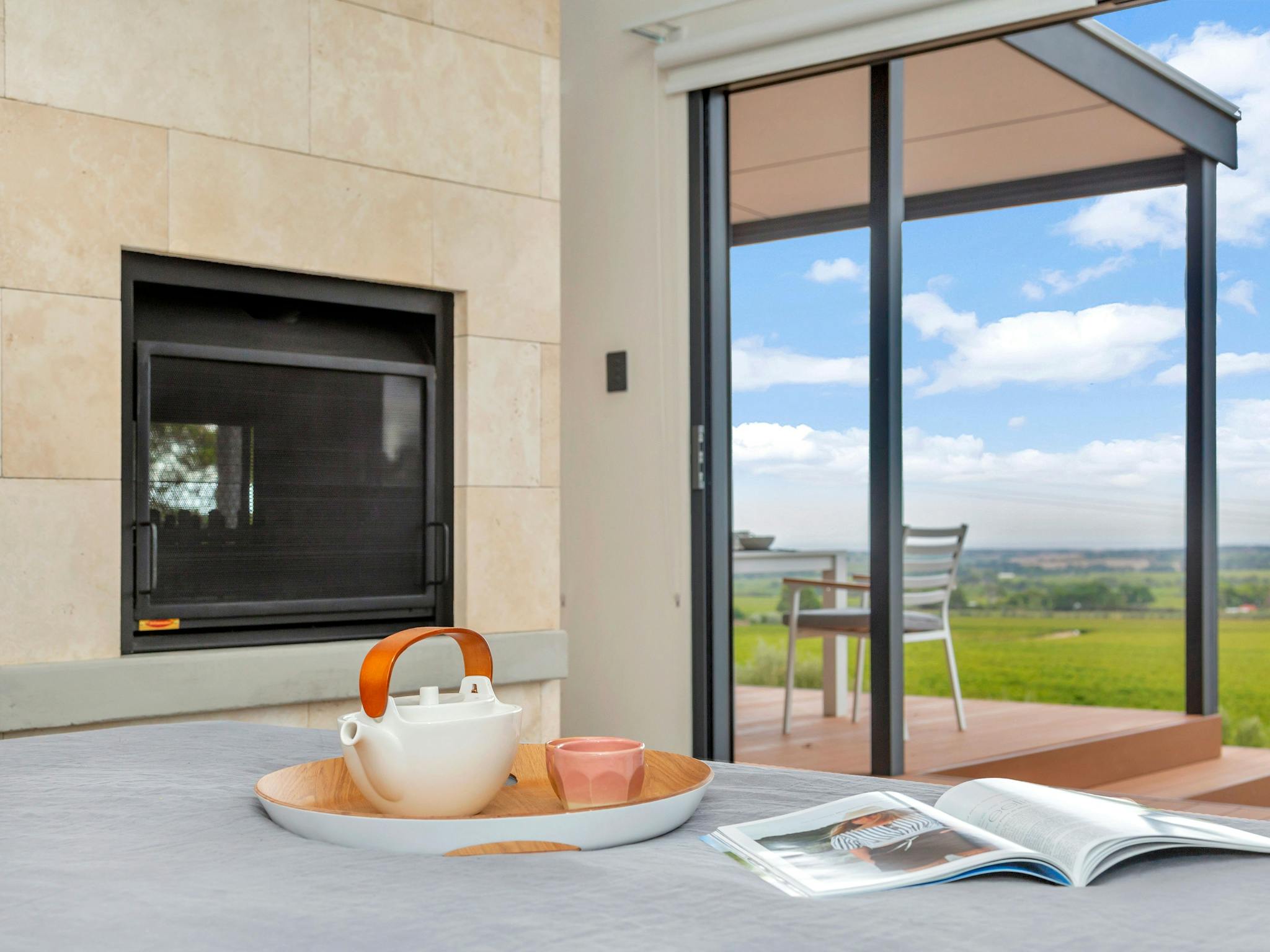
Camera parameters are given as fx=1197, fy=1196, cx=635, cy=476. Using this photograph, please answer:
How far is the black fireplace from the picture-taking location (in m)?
2.59

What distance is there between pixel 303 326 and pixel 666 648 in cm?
143

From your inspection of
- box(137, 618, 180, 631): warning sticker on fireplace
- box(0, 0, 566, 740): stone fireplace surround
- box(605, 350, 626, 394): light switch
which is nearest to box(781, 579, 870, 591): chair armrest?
box(605, 350, 626, 394): light switch

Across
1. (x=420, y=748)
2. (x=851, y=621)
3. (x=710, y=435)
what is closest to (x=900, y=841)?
(x=420, y=748)

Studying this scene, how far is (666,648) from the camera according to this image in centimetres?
357

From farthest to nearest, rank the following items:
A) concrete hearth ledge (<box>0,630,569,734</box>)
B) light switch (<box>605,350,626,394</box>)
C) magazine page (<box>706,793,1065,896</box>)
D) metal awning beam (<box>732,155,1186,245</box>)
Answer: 1. metal awning beam (<box>732,155,1186,245</box>)
2. light switch (<box>605,350,626,394</box>)
3. concrete hearth ledge (<box>0,630,569,734</box>)
4. magazine page (<box>706,793,1065,896</box>)

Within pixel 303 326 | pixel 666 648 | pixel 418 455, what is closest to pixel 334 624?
pixel 418 455

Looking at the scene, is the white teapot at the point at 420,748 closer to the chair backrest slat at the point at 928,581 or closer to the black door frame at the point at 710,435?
the black door frame at the point at 710,435

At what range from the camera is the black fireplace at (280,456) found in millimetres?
2590

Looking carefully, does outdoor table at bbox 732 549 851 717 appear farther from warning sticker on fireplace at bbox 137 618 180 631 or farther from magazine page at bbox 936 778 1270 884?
magazine page at bbox 936 778 1270 884

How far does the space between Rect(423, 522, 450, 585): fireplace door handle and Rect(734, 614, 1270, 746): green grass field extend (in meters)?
2.82

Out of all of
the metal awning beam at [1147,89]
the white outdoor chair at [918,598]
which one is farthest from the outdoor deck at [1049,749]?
the metal awning beam at [1147,89]

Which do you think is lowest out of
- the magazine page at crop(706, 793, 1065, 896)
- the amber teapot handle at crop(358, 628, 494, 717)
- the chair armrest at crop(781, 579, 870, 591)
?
the chair armrest at crop(781, 579, 870, 591)

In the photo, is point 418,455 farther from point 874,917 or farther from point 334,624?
point 874,917

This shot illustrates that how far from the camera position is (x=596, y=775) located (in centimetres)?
98
